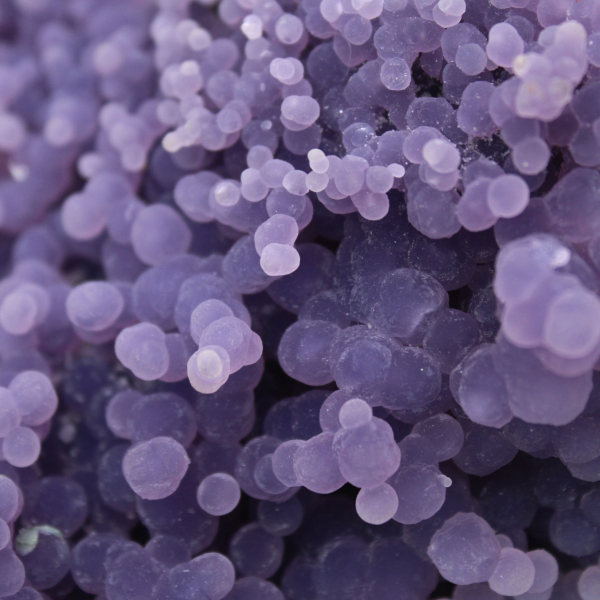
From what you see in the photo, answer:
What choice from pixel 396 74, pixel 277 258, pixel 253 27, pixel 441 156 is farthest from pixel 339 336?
pixel 253 27

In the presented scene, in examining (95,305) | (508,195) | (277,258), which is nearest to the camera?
(508,195)

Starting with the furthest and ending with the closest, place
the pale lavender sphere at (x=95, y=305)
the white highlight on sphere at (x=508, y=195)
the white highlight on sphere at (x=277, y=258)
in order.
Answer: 1. the pale lavender sphere at (x=95, y=305)
2. the white highlight on sphere at (x=277, y=258)
3. the white highlight on sphere at (x=508, y=195)

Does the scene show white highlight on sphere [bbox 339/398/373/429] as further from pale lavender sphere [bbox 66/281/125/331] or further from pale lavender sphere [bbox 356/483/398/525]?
pale lavender sphere [bbox 66/281/125/331]

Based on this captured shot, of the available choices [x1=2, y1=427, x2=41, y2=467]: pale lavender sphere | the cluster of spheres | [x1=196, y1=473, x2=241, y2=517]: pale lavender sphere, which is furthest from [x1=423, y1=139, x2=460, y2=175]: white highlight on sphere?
[x1=2, y1=427, x2=41, y2=467]: pale lavender sphere

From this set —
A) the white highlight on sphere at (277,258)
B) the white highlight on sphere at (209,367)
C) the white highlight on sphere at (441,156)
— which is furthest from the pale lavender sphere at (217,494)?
the white highlight on sphere at (441,156)

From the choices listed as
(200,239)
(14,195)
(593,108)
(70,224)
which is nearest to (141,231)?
(200,239)

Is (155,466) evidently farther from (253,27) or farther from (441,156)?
(253,27)

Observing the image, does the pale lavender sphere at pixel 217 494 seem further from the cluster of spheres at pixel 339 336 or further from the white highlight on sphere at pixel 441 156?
the white highlight on sphere at pixel 441 156

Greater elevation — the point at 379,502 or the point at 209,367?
the point at 209,367

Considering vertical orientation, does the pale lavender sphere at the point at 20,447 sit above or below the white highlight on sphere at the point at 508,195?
below
